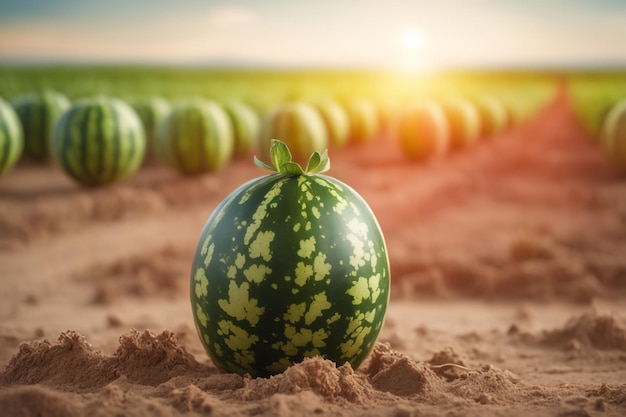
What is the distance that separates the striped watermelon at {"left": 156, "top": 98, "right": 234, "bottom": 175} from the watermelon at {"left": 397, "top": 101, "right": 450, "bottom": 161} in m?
4.43

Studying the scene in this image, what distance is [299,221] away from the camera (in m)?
3.59

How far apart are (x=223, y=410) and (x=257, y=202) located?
1.08 m

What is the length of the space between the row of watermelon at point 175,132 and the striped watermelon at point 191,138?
16 millimetres

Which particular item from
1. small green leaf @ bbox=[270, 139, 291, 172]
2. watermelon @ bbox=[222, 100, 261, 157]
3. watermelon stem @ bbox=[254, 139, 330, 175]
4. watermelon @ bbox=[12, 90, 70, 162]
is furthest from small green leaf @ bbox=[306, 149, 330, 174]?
watermelon @ bbox=[222, 100, 261, 157]

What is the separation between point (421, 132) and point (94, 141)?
6.90m

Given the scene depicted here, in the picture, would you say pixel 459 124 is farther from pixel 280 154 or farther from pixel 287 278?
pixel 287 278

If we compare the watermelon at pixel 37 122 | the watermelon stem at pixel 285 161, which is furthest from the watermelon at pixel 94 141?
the watermelon stem at pixel 285 161

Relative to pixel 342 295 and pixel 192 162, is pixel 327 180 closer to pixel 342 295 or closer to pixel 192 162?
pixel 342 295

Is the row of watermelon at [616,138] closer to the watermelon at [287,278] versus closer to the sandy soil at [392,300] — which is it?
the sandy soil at [392,300]

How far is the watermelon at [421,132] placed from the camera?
14.3 metres

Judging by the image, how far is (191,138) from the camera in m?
11.4

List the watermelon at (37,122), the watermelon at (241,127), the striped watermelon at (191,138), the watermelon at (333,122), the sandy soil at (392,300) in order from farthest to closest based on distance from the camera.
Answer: the watermelon at (333,122) < the watermelon at (241,127) < the watermelon at (37,122) < the striped watermelon at (191,138) < the sandy soil at (392,300)

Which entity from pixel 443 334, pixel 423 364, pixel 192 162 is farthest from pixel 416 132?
pixel 423 364

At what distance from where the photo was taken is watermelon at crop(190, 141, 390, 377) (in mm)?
3531
